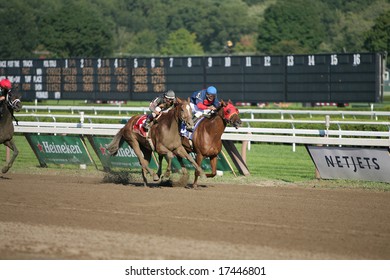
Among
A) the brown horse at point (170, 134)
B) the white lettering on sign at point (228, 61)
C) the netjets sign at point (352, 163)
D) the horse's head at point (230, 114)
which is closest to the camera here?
the brown horse at point (170, 134)

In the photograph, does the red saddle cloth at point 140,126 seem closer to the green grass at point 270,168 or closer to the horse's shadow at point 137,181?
the horse's shadow at point 137,181

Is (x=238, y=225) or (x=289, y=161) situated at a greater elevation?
(x=238, y=225)

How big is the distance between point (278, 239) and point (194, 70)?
1999 cm

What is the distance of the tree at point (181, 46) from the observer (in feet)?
274

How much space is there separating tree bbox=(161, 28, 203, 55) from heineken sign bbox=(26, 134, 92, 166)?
215 feet

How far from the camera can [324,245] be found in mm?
8469

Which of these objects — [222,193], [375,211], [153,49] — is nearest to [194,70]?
[222,193]

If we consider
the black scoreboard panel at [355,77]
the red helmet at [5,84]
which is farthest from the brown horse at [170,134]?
the black scoreboard panel at [355,77]

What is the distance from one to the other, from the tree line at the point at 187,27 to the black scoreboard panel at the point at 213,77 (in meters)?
20.3

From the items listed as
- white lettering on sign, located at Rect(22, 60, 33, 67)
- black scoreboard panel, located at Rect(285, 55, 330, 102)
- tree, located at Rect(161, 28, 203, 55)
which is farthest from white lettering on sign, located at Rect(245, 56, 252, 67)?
tree, located at Rect(161, 28, 203, 55)

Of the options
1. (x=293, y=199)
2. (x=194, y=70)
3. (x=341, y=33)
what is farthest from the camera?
(x=341, y=33)

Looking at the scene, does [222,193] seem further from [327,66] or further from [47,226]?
[327,66]

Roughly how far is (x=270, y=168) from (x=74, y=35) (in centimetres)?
5017

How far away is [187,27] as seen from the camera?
340 feet
